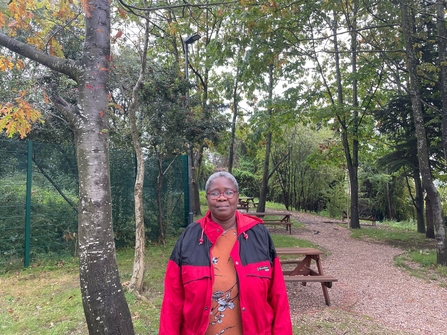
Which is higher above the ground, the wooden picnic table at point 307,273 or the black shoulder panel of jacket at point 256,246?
the black shoulder panel of jacket at point 256,246

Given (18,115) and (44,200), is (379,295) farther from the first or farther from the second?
(44,200)

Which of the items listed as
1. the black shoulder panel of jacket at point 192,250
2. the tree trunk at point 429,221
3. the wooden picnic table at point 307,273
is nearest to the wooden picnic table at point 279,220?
the tree trunk at point 429,221

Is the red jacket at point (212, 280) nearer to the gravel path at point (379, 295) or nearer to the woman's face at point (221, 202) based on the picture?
the woman's face at point (221, 202)

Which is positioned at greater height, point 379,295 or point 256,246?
point 256,246

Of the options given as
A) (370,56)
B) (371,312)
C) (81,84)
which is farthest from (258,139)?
(81,84)

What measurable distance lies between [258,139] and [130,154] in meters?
6.99

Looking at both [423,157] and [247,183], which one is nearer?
[423,157]

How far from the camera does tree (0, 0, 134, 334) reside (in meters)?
2.87

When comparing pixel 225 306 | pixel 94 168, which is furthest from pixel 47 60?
pixel 225 306

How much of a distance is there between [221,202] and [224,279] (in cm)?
48

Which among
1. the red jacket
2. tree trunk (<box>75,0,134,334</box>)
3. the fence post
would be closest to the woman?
the red jacket

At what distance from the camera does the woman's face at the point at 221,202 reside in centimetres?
216

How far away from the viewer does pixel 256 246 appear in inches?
81.8

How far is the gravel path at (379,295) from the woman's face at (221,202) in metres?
2.93
